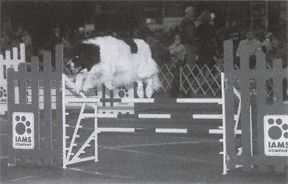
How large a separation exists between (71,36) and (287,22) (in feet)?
20.5

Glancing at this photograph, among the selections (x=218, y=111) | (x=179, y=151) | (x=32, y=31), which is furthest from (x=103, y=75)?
(x=32, y=31)

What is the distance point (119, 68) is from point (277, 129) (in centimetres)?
605

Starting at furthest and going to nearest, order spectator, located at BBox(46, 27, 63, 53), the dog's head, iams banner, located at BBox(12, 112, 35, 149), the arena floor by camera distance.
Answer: spectator, located at BBox(46, 27, 63, 53)
the dog's head
iams banner, located at BBox(12, 112, 35, 149)
the arena floor

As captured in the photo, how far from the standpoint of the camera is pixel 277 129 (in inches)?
Answer: 332

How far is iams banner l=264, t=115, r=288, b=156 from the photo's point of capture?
332 inches

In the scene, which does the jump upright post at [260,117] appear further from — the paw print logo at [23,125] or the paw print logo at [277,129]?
the paw print logo at [23,125]

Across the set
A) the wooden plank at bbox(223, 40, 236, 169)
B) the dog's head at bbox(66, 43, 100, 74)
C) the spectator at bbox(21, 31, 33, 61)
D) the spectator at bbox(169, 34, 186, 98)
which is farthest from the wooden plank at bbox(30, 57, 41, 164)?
the spectator at bbox(21, 31, 33, 61)

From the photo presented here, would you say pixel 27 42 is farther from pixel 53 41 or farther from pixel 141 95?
pixel 141 95

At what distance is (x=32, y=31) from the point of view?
22.6 meters

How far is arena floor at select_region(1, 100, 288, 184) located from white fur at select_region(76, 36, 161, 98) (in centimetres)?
165

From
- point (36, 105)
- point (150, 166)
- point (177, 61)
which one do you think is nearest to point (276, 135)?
point (150, 166)

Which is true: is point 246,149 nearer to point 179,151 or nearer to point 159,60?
point 179,151

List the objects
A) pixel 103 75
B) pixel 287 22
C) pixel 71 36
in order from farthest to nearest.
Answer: pixel 71 36 → pixel 287 22 → pixel 103 75

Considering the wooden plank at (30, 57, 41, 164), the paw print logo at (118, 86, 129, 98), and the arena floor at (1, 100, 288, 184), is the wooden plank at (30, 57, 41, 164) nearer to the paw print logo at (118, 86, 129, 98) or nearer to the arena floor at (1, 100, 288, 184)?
the arena floor at (1, 100, 288, 184)
